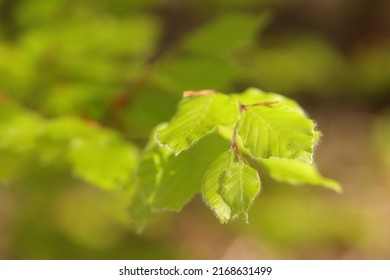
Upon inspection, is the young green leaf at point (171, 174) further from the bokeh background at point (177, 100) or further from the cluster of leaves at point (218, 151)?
the bokeh background at point (177, 100)

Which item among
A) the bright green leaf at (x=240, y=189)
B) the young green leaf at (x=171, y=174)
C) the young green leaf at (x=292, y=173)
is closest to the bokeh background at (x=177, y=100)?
the young green leaf at (x=171, y=174)

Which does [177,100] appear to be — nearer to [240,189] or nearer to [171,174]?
[171,174]

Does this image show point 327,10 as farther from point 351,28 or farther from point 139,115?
point 139,115

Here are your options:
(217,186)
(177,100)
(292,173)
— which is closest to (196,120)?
(217,186)
